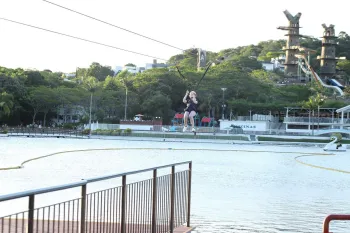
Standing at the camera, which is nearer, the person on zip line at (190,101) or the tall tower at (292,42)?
the person on zip line at (190,101)

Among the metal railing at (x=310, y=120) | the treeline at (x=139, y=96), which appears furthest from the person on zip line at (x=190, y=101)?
the metal railing at (x=310, y=120)

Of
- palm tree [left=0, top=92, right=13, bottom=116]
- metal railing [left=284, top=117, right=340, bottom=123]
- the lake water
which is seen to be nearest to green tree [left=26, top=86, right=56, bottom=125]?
palm tree [left=0, top=92, right=13, bottom=116]

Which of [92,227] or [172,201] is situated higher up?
[172,201]

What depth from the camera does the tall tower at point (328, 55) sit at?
148875 millimetres

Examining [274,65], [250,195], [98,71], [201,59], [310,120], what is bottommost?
[250,195]

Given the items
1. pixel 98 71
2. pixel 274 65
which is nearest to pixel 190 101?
pixel 98 71

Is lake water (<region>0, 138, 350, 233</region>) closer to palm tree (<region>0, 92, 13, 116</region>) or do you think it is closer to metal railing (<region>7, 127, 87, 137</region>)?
metal railing (<region>7, 127, 87, 137</region>)

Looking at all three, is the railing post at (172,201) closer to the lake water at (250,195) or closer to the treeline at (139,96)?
the lake water at (250,195)

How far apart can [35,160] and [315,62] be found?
13944 centimetres

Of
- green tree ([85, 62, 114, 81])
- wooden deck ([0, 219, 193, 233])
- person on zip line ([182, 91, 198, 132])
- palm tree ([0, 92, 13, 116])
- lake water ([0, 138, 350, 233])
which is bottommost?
lake water ([0, 138, 350, 233])

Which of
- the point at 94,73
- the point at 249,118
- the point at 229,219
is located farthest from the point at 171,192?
the point at 94,73

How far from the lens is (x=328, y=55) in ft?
495

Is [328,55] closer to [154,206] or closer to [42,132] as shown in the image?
[42,132]

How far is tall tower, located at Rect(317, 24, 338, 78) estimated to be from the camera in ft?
488
